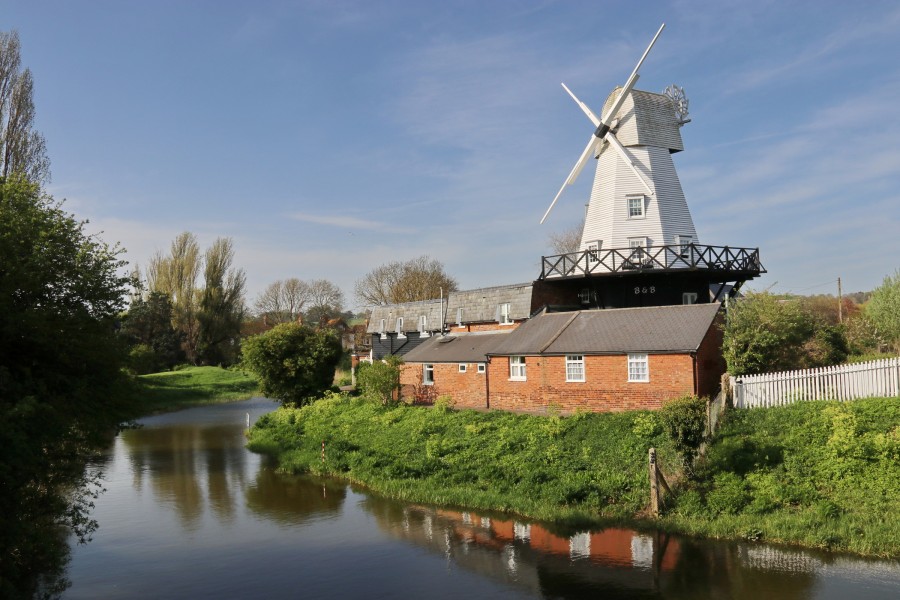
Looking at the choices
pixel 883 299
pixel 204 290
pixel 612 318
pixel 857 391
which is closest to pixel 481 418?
pixel 612 318

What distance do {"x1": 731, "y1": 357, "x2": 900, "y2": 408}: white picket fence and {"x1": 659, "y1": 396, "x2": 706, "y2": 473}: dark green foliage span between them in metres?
4.70

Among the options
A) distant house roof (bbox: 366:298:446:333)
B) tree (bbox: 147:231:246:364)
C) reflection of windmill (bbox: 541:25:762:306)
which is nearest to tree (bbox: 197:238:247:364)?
tree (bbox: 147:231:246:364)

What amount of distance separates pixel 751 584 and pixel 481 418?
→ 1488cm

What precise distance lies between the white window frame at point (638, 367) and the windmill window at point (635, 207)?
952 cm

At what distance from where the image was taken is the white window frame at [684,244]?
101 feet

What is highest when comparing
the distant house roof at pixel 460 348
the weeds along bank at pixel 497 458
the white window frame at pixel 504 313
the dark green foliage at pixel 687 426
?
the white window frame at pixel 504 313

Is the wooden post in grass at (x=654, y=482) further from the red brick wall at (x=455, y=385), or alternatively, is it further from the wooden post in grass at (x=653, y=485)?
the red brick wall at (x=455, y=385)

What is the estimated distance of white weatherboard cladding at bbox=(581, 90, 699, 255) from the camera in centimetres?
3253

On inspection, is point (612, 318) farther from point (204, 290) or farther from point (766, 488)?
point (204, 290)

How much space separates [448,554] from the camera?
55.7 feet

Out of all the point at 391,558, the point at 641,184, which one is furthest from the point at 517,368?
the point at 391,558

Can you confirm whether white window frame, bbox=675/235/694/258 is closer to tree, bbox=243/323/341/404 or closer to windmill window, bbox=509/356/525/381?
windmill window, bbox=509/356/525/381

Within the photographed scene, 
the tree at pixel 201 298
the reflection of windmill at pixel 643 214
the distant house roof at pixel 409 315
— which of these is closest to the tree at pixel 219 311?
the tree at pixel 201 298

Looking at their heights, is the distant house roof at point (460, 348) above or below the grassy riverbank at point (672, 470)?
above
